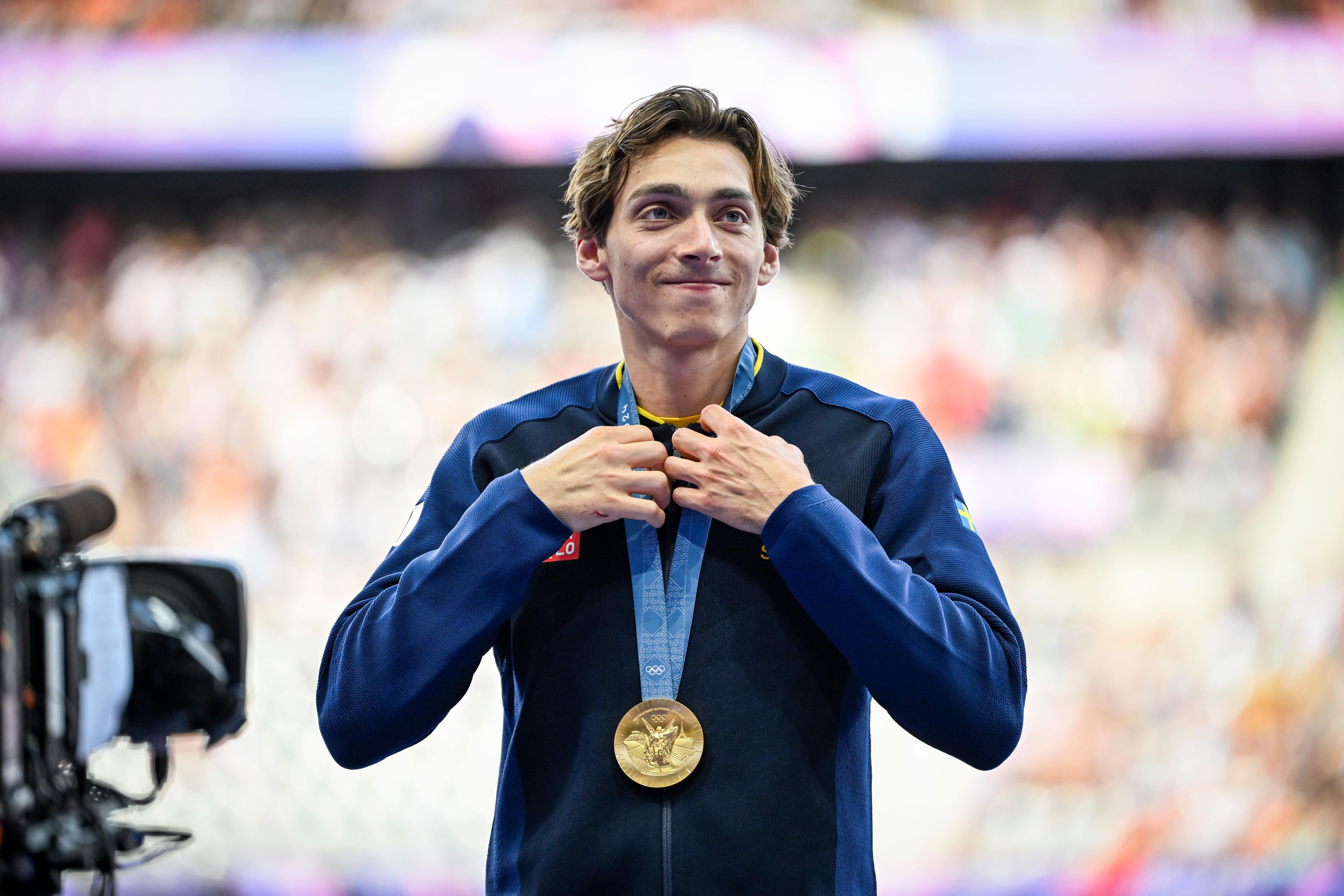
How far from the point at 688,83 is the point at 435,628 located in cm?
286

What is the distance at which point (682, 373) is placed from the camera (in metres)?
1.67

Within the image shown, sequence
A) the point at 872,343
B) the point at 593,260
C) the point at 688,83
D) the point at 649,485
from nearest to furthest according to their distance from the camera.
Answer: the point at 649,485 → the point at 593,260 → the point at 688,83 → the point at 872,343

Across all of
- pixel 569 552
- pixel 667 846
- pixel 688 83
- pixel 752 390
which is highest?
pixel 688 83

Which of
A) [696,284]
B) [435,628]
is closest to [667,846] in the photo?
[435,628]

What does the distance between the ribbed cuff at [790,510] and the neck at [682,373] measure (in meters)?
0.31

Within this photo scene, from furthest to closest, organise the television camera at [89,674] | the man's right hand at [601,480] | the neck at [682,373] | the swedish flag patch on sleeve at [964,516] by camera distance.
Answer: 1. the neck at [682,373]
2. the swedish flag patch on sleeve at [964,516]
3. the man's right hand at [601,480]
4. the television camera at [89,674]

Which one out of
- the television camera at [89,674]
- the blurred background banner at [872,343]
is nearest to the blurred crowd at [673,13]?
the blurred background banner at [872,343]

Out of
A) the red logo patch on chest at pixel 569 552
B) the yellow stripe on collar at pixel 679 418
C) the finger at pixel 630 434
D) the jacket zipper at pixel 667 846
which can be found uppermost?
the yellow stripe on collar at pixel 679 418

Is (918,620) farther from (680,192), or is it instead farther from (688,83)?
(688,83)

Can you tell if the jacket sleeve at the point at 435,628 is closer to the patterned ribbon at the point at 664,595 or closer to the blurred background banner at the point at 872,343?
the patterned ribbon at the point at 664,595

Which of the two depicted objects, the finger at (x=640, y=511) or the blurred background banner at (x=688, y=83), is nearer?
the finger at (x=640, y=511)

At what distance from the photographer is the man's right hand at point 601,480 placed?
146 centimetres

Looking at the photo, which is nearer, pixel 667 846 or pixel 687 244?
pixel 667 846

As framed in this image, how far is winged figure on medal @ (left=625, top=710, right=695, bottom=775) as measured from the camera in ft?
4.70
